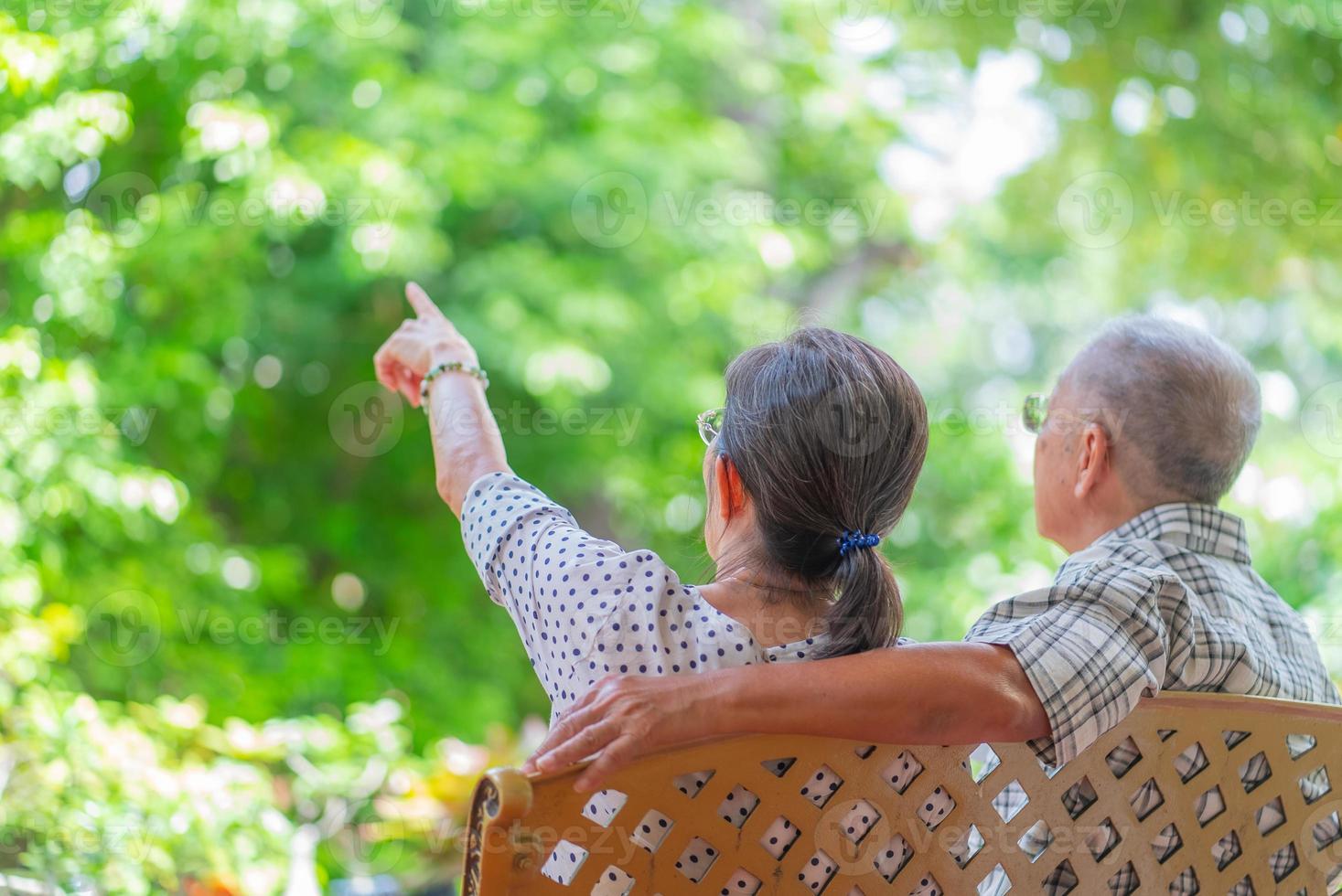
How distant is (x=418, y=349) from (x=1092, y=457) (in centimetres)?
82

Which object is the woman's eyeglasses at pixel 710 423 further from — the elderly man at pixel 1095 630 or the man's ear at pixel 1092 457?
the man's ear at pixel 1092 457

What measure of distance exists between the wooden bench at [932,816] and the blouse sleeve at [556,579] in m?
0.12

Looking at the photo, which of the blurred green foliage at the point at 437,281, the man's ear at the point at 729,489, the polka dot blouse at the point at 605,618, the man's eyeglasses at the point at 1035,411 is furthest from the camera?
the blurred green foliage at the point at 437,281

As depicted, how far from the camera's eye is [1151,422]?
4.74ft

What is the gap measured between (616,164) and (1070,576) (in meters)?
3.06

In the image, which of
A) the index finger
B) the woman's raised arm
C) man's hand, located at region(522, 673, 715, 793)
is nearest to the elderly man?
man's hand, located at region(522, 673, 715, 793)

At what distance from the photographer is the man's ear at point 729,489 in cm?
107

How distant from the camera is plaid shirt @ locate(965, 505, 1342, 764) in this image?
983mm

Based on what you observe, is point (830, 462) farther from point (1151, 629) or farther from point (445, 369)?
point (445, 369)

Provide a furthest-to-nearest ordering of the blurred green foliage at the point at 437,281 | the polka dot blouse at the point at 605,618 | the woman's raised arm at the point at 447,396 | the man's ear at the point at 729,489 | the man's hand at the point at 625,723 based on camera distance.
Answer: the blurred green foliage at the point at 437,281 < the woman's raised arm at the point at 447,396 < the man's ear at the point at 729,489 < the polka dot blouse at the point at 605,618 < the man's hand at the point at 625,723

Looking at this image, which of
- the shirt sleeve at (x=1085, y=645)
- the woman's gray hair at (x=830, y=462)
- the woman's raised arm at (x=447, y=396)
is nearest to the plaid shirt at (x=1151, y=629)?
the shirt sleeve at (x=1085, y=645)

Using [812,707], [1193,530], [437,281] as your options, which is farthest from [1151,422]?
[437,281]

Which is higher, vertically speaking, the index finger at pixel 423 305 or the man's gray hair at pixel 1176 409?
the man's gray hair at pixel 1176 409

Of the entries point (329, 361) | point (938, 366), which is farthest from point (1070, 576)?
point (938, 366)
